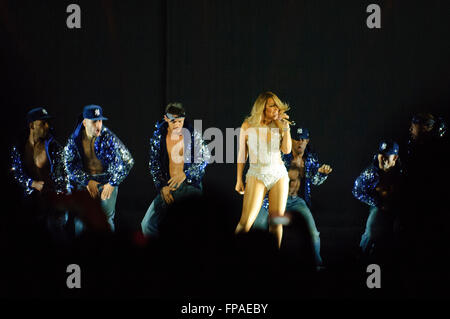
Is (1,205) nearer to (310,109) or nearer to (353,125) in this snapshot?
(310,109)

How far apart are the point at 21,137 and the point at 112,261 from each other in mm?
1395

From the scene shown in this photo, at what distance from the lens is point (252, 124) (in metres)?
4.36

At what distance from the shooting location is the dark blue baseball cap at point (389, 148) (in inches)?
181

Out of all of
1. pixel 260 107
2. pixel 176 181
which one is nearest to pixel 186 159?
pixel 176 181

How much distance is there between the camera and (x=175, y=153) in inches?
175

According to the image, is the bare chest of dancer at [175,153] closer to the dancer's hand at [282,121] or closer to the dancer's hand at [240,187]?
the dancer's hand at [240,187]

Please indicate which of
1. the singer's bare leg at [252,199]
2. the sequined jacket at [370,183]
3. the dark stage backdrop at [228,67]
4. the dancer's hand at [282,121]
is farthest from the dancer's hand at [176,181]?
the sequined jacket at [370,183]

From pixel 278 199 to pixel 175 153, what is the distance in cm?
96

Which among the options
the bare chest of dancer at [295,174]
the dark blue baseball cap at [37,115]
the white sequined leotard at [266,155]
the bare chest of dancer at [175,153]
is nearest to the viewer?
the white sequined leotard at [266,155]

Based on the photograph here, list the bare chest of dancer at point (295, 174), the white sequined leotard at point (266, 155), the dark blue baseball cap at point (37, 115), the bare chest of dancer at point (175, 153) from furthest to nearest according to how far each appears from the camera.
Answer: the dark blue baseball cap at point (37, 115), the bare chest of dancer at point (295, 174), the bare chest of dancer at point (175, 153), the white sequined leotard at point (266, 155)

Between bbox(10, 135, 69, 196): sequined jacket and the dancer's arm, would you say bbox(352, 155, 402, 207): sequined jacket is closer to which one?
the dancer's arm

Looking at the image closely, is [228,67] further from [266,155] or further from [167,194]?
[167,194]

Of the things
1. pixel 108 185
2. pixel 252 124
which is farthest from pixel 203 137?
pixel 108 185

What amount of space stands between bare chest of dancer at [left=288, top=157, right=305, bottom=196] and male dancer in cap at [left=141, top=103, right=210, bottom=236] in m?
0.76
